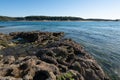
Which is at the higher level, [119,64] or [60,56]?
[60,56]

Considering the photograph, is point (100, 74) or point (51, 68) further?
point (100, 74)

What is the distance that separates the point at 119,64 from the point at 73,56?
676 centimetres

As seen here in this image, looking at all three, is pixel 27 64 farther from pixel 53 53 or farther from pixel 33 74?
pixel 53 53

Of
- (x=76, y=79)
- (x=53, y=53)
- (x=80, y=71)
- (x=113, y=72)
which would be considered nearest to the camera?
(x=76, y=79)

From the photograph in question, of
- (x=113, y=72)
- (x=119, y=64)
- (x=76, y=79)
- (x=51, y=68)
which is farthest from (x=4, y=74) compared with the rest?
(x=119, y=64)

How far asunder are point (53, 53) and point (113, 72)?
5.84 metres

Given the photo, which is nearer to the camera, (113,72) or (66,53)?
(66,53)

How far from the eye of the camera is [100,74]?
11500 millimetres

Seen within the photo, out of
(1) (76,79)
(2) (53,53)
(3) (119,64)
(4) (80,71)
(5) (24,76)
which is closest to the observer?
(5) (24,76)

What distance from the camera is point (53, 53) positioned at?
13016 mm

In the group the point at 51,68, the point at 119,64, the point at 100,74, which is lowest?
the point at 119,64

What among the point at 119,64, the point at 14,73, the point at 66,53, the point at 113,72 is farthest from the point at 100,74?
the point at 119,64

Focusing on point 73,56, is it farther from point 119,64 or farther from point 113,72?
point 119,64

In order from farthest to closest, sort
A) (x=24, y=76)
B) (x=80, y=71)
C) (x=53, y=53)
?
(x=53, y=53)
(x=80, y=71)
(x=24, y=76)
